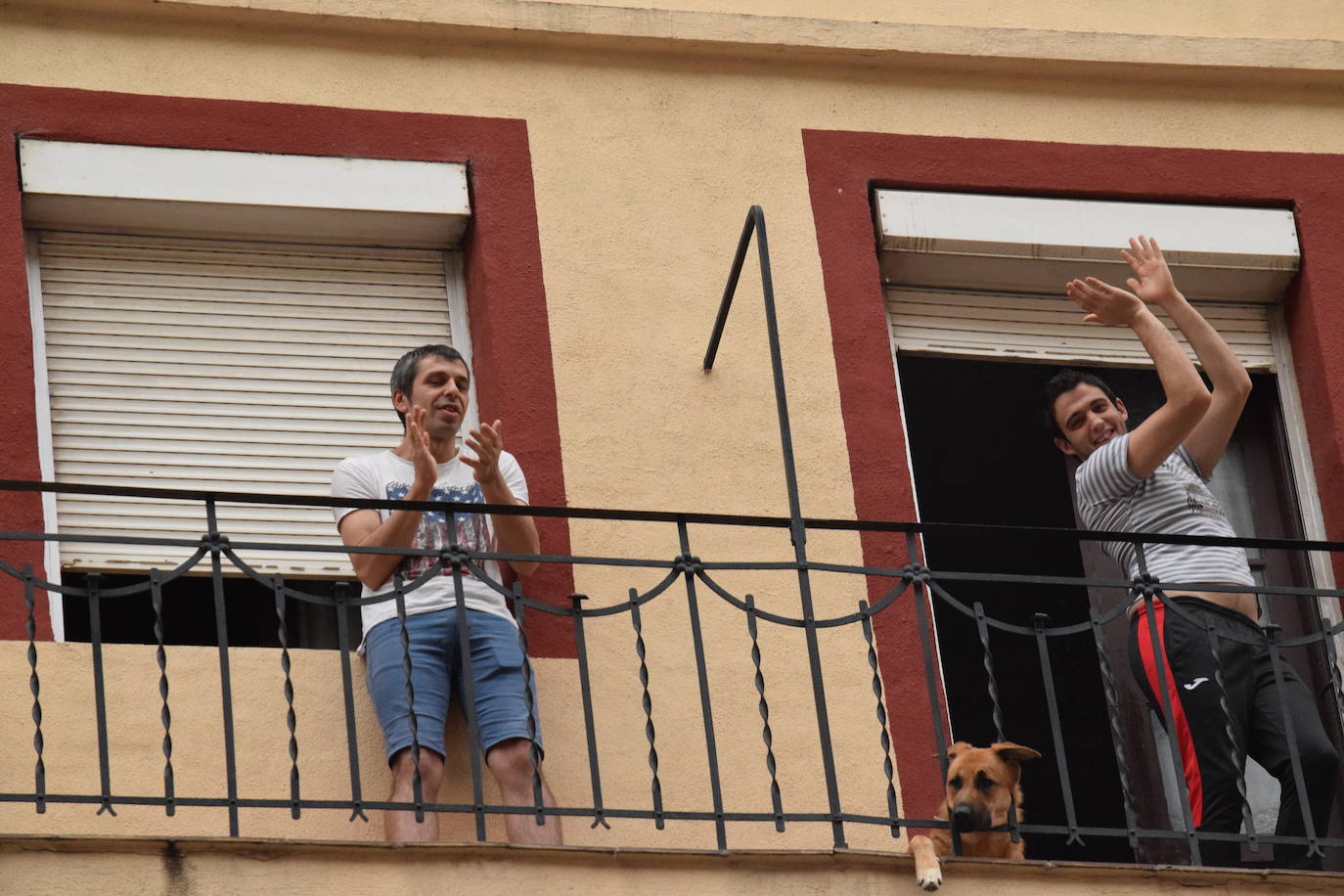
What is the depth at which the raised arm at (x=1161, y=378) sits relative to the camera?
7.40 metres

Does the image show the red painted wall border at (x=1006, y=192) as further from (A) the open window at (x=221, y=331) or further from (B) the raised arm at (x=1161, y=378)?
(A) the open window at (x=221, y=331)

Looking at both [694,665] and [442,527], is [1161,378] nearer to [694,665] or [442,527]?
[694,665]

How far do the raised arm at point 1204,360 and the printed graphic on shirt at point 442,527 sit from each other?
7.05 ft

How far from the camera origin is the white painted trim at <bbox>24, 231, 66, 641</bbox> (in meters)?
7.77

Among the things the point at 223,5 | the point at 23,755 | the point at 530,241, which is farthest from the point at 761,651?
the point at 223,5

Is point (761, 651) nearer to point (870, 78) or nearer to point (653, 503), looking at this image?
point (653, 503)

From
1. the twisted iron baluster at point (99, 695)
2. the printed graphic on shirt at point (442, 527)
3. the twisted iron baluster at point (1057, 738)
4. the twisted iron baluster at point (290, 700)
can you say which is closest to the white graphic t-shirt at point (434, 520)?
the printed graphic on shirt at point (442, 527)

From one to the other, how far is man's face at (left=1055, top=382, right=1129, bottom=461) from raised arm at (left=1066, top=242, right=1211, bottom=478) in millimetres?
296

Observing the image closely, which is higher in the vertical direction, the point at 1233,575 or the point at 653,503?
the point at 653,503

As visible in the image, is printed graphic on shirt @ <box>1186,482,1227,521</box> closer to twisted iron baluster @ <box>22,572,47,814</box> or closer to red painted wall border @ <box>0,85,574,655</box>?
red painted wall border @ <box>0,85,574,655</box>

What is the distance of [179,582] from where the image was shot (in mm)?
8094

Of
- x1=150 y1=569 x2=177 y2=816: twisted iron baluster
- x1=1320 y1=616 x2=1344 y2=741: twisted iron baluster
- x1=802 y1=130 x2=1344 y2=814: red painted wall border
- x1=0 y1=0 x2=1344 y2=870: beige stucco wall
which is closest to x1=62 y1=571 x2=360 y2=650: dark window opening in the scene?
x1=0 y1=0 x2=1344 y2=870: beige stucco wall

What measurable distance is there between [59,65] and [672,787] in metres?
3.20

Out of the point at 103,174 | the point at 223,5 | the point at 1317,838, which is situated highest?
the point at 223,5
